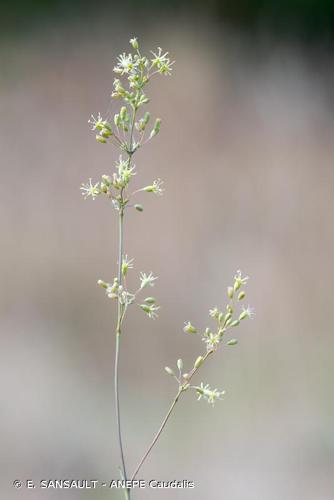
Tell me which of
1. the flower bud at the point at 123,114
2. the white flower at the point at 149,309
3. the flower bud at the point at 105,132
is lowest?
the white flower at the point at 149,309

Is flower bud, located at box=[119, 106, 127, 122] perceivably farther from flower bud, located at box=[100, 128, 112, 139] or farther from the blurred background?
the blurred background

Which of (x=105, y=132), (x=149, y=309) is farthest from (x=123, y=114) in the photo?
(x=149, y=309)

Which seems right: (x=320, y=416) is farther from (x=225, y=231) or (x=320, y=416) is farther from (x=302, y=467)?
(x=225, y=231)

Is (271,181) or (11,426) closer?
(11,426)

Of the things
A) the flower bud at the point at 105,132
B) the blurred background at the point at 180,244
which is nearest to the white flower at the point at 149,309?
the flower bud at the point at 105,132

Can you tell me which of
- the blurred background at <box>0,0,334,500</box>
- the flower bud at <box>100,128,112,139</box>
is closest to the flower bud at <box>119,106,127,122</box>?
the flower bud at <box>100,128,112,139</box>

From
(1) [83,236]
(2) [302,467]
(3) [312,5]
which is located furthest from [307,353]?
(3) [312,5]

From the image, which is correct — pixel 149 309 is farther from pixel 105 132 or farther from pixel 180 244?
pixel 180 244

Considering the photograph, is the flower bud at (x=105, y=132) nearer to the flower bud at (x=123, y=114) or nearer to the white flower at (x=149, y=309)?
the flower bud at (x=123, y=114)
